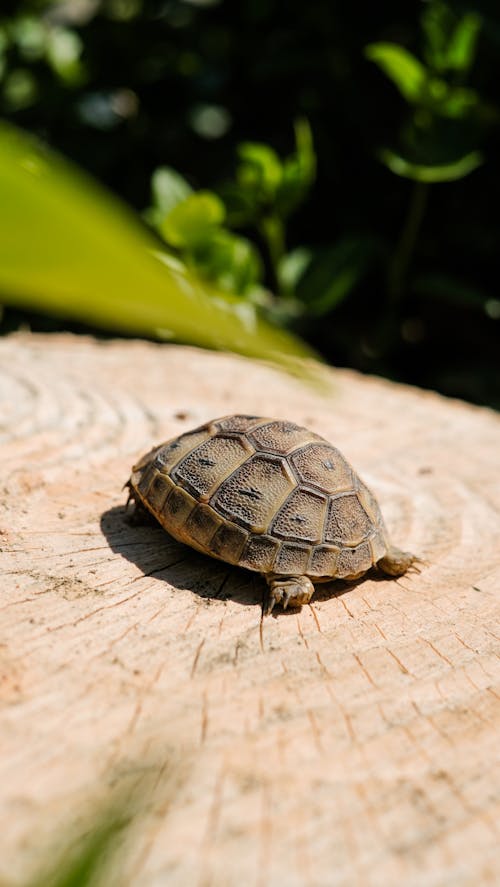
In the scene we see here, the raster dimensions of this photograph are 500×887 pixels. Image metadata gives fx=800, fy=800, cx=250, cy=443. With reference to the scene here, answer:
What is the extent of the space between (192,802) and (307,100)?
4.16 meters

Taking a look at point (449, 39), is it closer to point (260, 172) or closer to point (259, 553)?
point (260, 172)

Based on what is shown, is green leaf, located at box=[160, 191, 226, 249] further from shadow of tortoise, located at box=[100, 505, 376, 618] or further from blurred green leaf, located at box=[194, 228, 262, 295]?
shadow of tortoise, located at box=[100, 505, 376, 618]

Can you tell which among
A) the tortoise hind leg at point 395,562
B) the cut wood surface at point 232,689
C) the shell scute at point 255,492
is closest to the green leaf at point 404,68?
the cut wood surface at point 232,689

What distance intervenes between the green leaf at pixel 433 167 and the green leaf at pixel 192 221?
100cm

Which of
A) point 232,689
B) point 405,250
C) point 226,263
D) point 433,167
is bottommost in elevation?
point 232,689

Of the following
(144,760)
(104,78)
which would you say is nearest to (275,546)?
(144,760)

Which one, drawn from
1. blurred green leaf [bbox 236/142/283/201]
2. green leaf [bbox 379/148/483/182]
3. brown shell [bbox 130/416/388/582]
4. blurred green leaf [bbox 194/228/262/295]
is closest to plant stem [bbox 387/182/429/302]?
green leaf [bbox 379/148/483/182]

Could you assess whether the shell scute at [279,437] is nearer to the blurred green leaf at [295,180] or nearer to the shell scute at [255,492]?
the shell scute at [255,492]

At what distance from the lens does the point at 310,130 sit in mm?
4605

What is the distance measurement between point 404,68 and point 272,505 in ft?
8.75

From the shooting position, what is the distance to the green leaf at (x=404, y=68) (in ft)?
11.9

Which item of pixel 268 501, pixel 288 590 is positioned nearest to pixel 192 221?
pixel 268 501

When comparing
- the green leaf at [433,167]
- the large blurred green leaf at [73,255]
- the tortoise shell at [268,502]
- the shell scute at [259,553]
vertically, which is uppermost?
the green leaf at [433,167]

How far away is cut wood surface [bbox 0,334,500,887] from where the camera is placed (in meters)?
1.17
